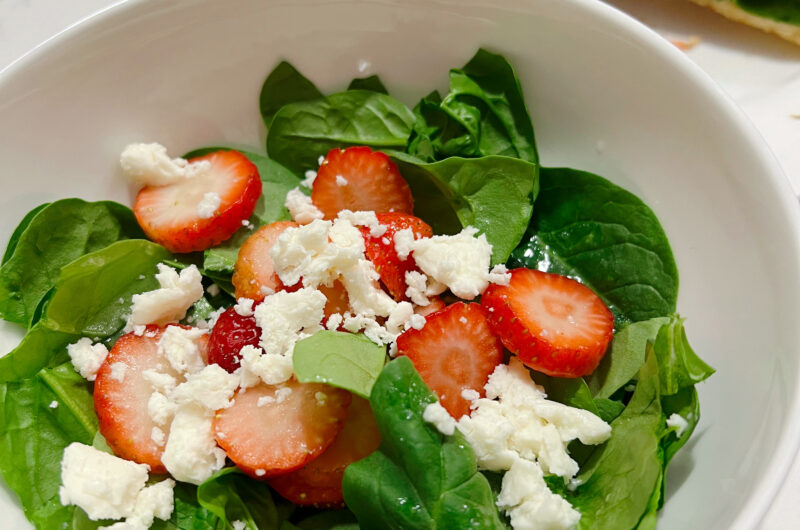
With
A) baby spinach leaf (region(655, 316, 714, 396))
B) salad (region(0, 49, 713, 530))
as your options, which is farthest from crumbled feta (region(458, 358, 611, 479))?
baby spinach leaf (region(655, 316, 714, 396))

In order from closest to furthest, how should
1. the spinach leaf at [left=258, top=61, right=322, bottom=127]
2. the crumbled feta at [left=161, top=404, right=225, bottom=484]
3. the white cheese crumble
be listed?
1. the crumbled feta at [left=161, top=404, right=225, bottom=484]
2. the white cheese crumble
3. the spinach leaf at [left=258, top=61, right=322, bottom=127]

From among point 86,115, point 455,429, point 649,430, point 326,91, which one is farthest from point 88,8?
point 649,430

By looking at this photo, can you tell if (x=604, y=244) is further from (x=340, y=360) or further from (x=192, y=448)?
(x=192, y=448)

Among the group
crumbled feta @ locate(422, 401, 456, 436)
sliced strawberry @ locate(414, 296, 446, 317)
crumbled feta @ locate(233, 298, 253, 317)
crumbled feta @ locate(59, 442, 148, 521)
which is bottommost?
crumbled feta @ locate(59, 442, 148, 521)

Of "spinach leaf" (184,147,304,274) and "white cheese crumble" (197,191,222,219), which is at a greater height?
"white cheese crumble" (197,191,222,219)

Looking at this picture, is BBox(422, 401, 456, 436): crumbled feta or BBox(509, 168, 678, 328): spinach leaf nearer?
BBox(422, 401, 456, 436): crumbled feta

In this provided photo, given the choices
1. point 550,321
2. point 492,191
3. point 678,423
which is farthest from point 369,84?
point 678,423

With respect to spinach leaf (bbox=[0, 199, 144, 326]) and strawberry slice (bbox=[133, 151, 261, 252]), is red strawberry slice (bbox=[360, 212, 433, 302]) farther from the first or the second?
spinach leaf (bbox=[0, 199, 144, 326])
